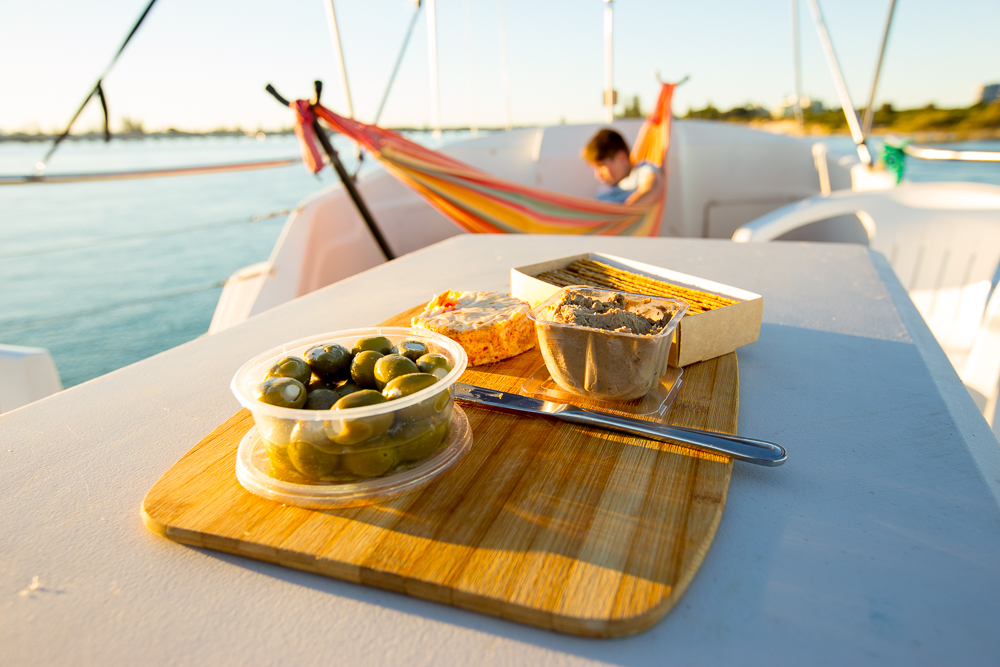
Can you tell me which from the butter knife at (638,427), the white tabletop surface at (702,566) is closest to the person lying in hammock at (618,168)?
the white tabletop surface at (702,566)

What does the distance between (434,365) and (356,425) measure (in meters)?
0.09

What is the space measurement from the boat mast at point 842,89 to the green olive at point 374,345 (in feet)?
9.20

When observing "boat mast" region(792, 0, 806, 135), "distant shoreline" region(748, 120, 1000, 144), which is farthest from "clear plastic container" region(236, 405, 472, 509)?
"distant shoreline" region(748, 120, 1000, 144)

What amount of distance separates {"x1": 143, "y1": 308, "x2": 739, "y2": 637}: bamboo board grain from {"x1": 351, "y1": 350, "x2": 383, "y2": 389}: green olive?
0.10m

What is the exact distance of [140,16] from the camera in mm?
1672

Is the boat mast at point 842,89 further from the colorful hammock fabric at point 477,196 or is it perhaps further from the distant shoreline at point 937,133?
the distant shoreline at point 937,133

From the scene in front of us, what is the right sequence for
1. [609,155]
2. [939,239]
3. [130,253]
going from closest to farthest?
[939,239] < [609,155] < [130,253]

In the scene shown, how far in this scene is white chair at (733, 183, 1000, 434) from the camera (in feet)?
4.98

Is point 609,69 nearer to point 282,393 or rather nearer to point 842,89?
point 842,89

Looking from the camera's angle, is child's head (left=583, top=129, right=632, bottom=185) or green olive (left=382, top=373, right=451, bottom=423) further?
child's head (left=583, top=129, right=632, bottom=185)

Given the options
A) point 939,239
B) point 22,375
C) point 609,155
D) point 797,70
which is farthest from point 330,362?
point 797,70

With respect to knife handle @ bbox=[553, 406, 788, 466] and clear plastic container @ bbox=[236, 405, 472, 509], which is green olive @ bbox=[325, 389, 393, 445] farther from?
knife handle @ bbox=[553, 406, 788, 466]

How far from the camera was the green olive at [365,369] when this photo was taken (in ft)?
1.52

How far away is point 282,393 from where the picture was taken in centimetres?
41
